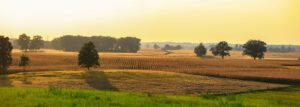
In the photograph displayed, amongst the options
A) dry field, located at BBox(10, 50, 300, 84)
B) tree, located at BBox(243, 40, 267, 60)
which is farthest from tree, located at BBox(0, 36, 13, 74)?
tree, located at BBox(243, 40, 267, 60)

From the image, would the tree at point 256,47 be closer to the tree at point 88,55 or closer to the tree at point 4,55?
the tree at point 88,55

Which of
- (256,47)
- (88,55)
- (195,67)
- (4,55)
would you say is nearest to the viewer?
(4,55)

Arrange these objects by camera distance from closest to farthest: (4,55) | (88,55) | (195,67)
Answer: (4,55) < (88,55) < (195,67)

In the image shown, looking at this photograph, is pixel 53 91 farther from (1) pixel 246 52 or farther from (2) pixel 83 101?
(1) pixel 246 52

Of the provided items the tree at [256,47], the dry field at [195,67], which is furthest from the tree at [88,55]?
the tree at [256,47]

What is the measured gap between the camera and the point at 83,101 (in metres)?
19.2

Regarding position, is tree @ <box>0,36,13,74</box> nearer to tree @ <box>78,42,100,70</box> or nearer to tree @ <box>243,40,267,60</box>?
tree @ <box>78,42,100,70</box>

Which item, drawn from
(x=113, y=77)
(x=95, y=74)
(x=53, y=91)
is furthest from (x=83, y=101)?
(x=95, y=74)

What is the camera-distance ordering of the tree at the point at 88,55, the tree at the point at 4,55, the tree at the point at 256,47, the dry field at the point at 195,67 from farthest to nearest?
1. the tree at the point at 256,47
2. the dry field at the point at 195,67
3. the tree at the point at 88,55
4. the tree at the point at 4,55

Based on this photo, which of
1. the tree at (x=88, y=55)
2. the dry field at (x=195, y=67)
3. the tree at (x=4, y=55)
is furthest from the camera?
the dry field at (x=195, y=67)

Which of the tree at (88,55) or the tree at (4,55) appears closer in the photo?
the tree at (4,55)

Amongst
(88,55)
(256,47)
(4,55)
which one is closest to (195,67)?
(88,55)

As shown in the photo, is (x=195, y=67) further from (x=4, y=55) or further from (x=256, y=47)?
(x=256, y=47)

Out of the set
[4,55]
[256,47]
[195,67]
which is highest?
[256,47]
